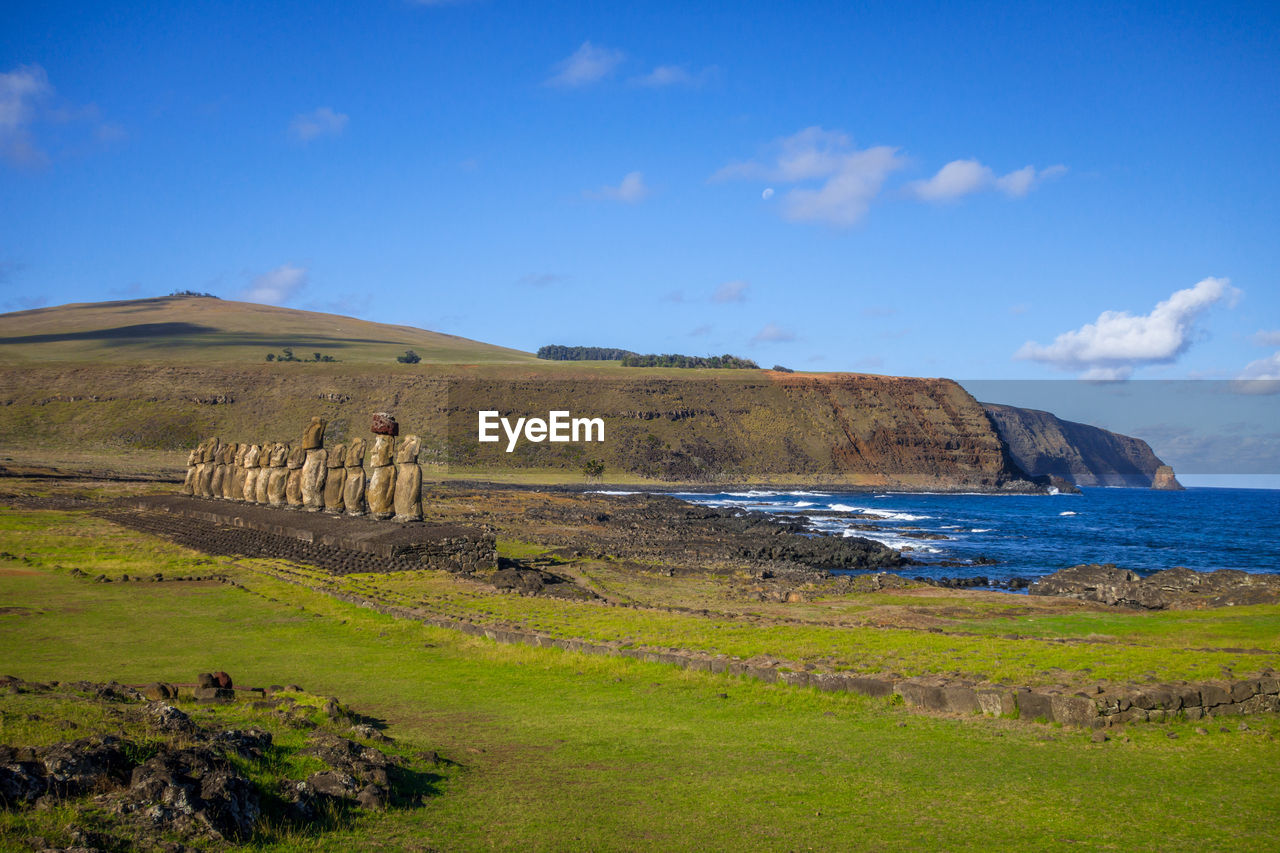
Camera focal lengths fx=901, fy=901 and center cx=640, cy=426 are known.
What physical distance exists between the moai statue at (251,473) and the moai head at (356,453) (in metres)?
9.30

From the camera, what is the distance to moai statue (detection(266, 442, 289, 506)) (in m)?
40.8

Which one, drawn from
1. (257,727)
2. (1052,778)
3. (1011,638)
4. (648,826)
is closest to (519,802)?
(648,826)

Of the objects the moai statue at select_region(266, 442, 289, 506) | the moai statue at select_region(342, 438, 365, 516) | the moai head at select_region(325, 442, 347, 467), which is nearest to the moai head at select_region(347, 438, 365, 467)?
the moai head at select_region(325, 442, 347, 467)

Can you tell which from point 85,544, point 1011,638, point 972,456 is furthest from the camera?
point 972,456

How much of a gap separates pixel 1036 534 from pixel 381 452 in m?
49.8

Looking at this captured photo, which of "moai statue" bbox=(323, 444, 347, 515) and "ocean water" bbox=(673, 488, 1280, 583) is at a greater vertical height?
"moai statue" bbox=(323, 444, 347, 515)

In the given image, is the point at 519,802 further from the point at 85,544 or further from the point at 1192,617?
the point at 85,544

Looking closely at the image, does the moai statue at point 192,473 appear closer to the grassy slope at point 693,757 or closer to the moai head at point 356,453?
the moai head at point 356,453

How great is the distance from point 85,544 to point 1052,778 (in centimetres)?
3483

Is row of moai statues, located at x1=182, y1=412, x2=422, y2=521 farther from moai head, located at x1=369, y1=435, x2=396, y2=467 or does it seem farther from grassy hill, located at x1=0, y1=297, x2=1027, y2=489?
grassy hill, located at x1=0, y1=297, x2=1027, y2=489

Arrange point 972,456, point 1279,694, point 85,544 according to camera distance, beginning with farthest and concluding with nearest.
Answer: point 972,456 < point 85,544 < point 1279,694

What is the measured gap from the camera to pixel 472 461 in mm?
125875

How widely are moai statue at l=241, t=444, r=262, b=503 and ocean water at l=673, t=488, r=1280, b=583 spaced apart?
31148 mm

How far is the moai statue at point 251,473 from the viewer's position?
43.8m
